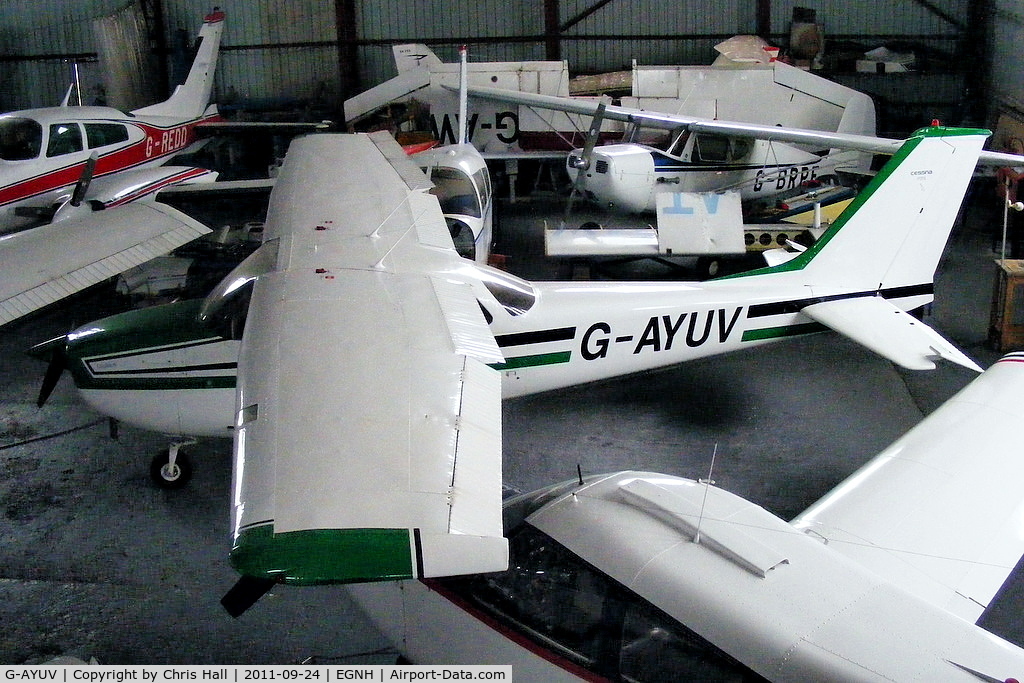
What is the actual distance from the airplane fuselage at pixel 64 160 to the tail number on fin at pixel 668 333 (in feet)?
18.0

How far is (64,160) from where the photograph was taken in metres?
9.67

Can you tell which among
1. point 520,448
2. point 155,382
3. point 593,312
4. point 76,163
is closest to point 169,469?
point 155,382

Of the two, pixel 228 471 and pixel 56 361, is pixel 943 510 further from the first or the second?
pixel 56 361

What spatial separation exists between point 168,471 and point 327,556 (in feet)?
11.8

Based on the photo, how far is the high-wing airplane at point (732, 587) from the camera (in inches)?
107

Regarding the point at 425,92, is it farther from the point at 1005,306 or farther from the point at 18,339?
the point at 1005,306

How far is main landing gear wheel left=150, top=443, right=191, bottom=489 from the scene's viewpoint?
5.66 meters

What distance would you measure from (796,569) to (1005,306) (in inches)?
216

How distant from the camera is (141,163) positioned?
11008 mm

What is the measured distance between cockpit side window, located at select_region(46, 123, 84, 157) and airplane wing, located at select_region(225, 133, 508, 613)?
5.59 metres

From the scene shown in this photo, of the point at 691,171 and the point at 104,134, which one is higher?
the point at 104,134

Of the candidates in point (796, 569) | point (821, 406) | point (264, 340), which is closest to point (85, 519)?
point (264, 340)

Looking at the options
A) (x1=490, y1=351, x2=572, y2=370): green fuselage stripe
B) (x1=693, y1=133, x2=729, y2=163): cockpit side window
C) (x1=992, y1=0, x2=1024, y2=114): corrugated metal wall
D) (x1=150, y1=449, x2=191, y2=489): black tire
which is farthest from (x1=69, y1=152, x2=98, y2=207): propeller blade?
(x1=992, y1=0, x2=1024, y2=114): corrugated metal wall

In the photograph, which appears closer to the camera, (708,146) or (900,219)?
(900,219)
